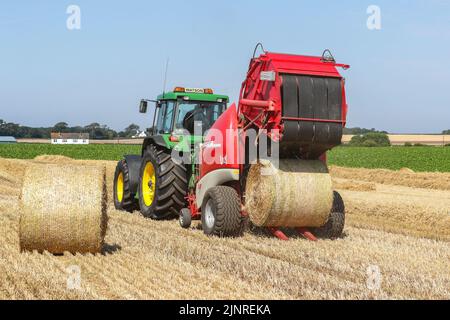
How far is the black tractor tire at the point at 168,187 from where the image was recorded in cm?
1151

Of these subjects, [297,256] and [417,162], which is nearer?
[297,256]

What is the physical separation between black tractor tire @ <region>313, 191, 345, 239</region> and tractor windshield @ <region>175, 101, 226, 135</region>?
2988mm

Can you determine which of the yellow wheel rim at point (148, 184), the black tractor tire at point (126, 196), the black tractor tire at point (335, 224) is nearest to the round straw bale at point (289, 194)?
the black tractor tire at point (335, 224)

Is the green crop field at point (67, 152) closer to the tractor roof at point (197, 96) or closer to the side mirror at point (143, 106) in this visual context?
the side mirror at point (143, 106)

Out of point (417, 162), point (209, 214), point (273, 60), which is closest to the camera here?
point (273, 60)

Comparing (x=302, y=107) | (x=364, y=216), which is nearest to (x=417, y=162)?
(x=364, y=216)

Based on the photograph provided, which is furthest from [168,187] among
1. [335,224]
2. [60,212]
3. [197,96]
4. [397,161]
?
[397,161]

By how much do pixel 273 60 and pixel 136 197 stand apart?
539 cm

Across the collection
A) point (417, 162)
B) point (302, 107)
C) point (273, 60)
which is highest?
point (273, 60)

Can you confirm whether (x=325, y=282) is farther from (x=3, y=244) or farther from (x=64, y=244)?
(x=3, y=244)

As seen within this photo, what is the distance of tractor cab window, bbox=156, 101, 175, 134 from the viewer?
11977 mm

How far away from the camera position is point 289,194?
909cm

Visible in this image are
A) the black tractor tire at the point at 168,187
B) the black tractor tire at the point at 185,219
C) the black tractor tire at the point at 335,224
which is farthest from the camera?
the black tractor tire at the point at 168,187

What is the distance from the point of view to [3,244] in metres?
8.51
